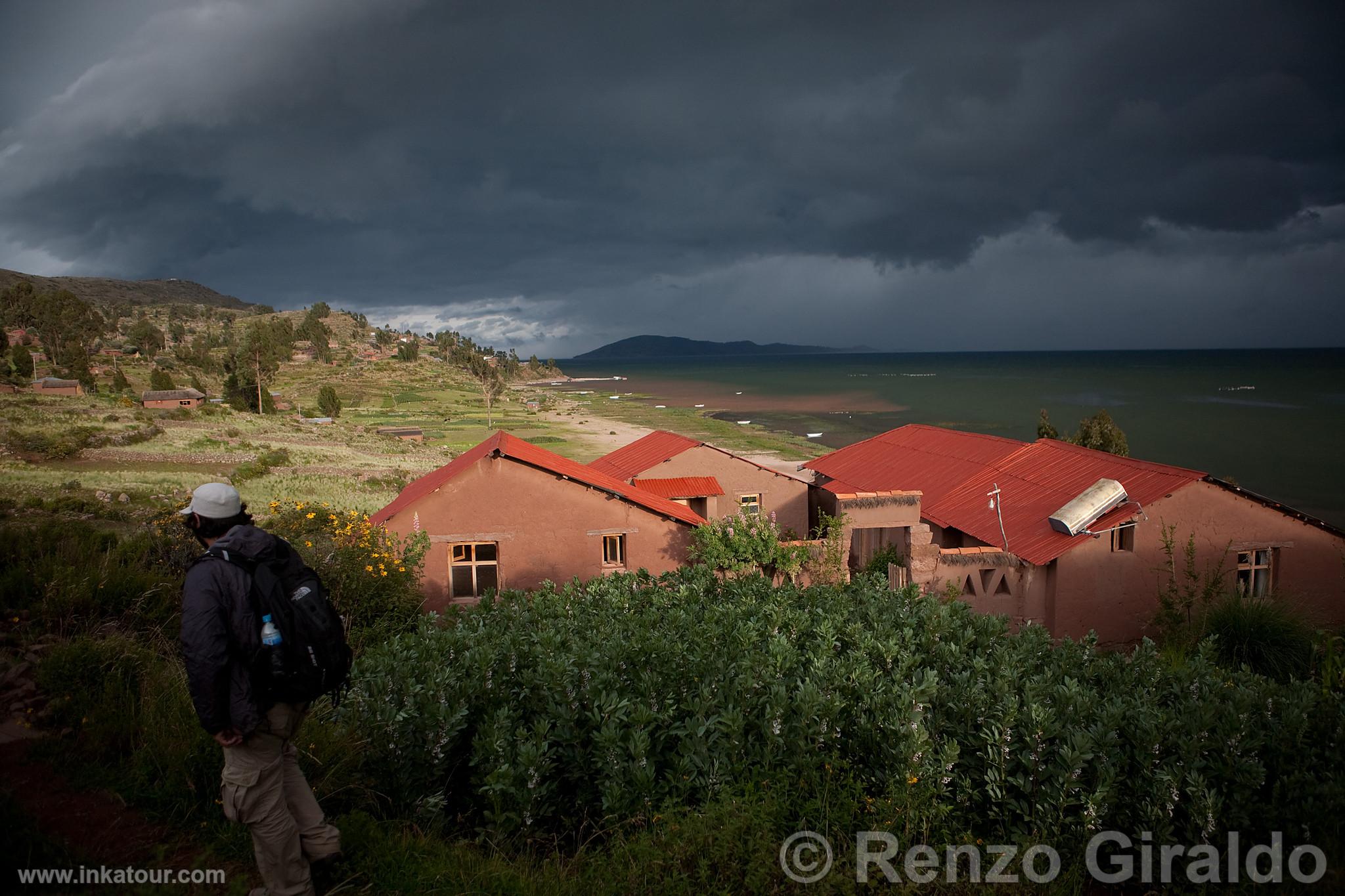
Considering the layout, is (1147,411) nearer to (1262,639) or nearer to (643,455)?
(643,455)

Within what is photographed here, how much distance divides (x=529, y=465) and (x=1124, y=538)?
40.0ft

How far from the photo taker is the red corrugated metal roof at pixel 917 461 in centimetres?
2211

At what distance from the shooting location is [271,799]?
4.14 metres

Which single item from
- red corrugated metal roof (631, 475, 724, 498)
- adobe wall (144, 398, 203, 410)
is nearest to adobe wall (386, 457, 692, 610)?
red corrugated metal roof (631, 475, 724, 498)

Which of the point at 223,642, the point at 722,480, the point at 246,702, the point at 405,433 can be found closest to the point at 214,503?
the point at 223,642

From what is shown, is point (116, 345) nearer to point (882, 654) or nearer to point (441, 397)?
point (441, 397)

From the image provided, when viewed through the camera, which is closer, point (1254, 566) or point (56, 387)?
point (1254, 566)

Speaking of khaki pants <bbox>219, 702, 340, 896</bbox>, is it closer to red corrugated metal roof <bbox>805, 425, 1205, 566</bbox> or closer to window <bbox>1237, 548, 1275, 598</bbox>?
red corrugated metal roof <bbox>805, 425, 1205, 566</bbox>

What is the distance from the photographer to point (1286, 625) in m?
12.0

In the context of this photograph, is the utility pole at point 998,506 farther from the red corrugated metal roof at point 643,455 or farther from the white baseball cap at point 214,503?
the white baseball cap at point 214,503

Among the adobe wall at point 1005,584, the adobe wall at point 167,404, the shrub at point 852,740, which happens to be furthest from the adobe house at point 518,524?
the adobe wall at point 167,404

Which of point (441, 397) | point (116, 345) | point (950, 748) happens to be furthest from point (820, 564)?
point (116, 345)

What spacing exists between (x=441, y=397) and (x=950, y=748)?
111 m

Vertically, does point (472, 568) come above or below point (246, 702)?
below
